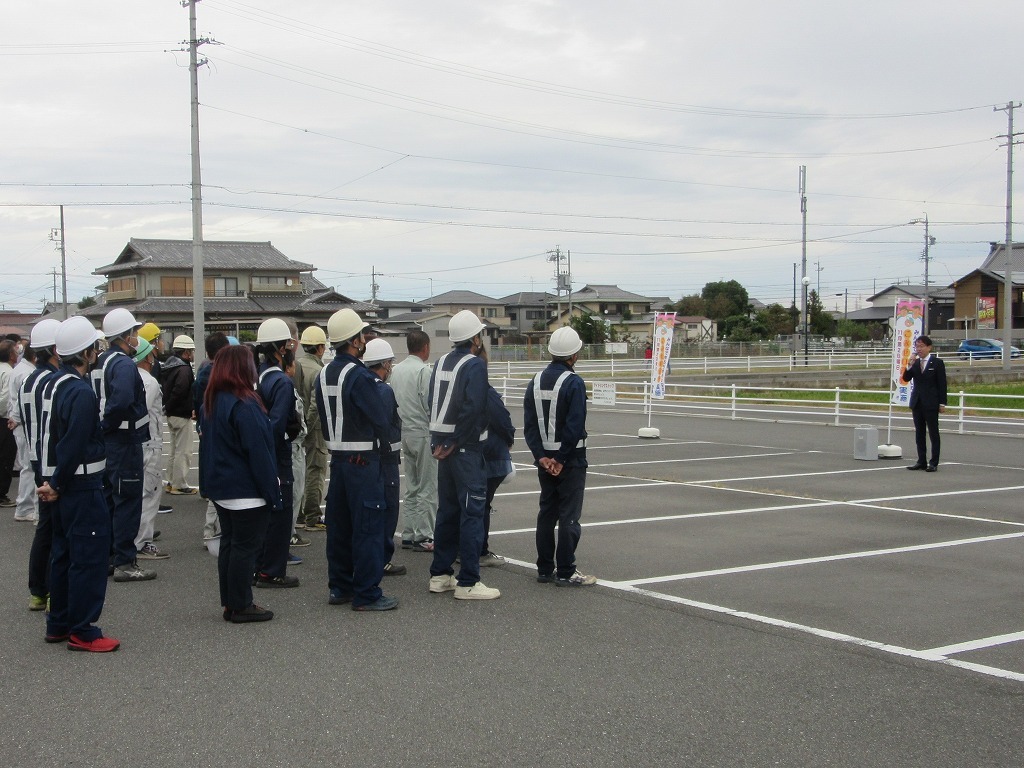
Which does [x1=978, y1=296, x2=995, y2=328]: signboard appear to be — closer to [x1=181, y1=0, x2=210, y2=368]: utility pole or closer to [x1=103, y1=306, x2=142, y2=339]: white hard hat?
[x1=181, y1=0, x2=210, y2=368]: utility pole

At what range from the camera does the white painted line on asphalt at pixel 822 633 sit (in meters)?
4.88

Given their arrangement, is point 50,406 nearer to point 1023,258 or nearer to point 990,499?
point 990,499

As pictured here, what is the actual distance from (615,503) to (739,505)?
55.6 inches

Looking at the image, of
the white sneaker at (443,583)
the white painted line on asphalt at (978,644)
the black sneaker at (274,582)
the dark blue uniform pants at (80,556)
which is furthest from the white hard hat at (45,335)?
the white painted line on asphalt at (978,644)

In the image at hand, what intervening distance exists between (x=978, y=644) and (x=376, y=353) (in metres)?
4.39

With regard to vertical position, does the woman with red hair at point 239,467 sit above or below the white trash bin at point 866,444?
above

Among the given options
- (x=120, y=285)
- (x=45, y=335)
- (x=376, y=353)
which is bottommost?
(x=376, y=353)

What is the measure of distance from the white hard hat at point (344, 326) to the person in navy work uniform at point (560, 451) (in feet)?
4.23

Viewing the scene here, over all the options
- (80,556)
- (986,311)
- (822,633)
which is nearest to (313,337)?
(80,556)

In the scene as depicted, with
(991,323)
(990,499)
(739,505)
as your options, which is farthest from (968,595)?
(991,323)

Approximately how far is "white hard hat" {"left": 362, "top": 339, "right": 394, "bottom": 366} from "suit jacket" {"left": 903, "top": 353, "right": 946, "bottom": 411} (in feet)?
31.7

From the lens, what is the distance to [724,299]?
81812mm

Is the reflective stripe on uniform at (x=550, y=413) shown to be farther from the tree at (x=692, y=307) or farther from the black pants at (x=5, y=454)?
the tree at (x=692, y=307)

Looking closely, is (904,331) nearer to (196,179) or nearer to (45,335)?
(45,335)
